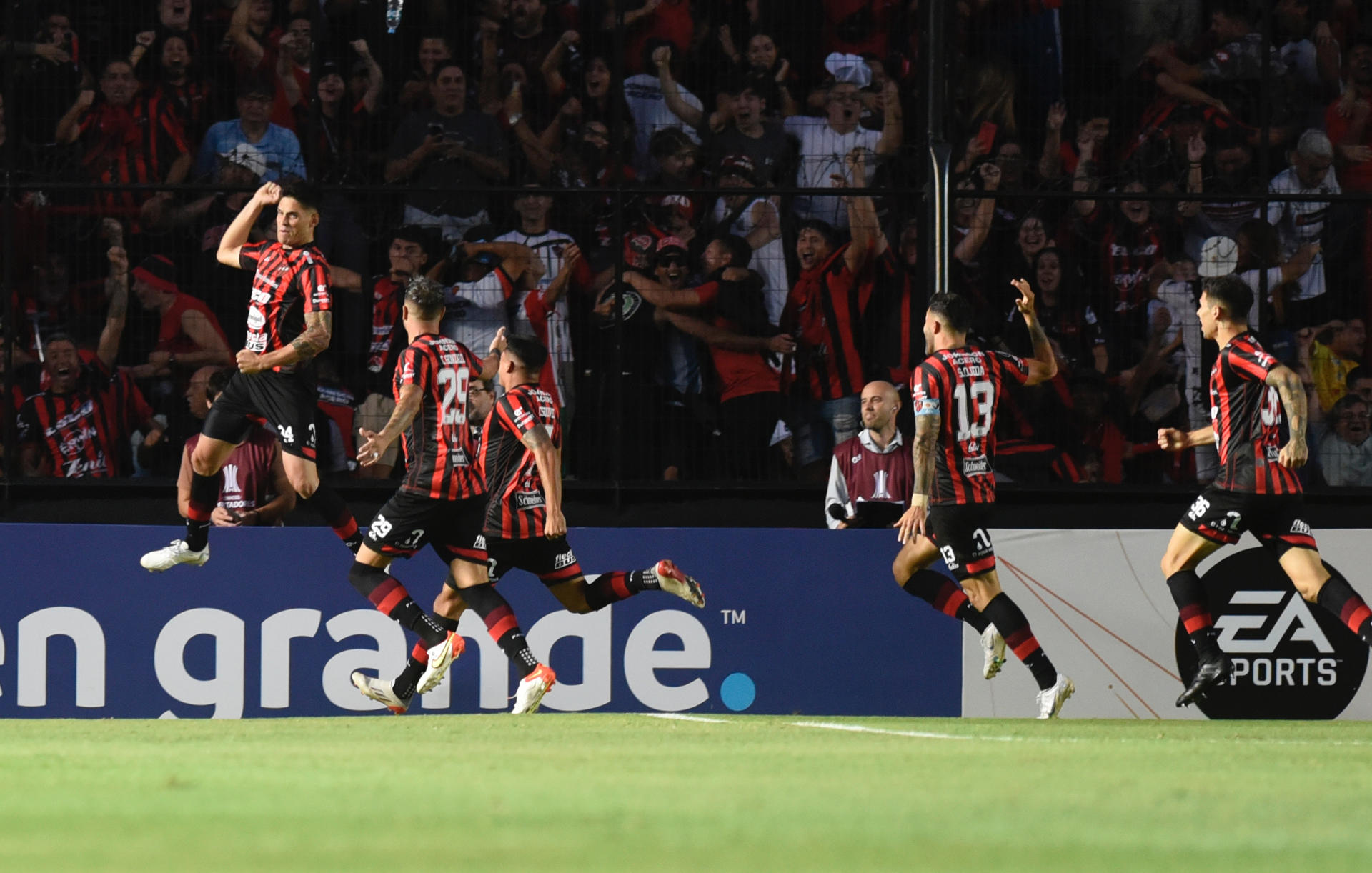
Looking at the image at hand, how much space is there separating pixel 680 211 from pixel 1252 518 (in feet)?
15.6

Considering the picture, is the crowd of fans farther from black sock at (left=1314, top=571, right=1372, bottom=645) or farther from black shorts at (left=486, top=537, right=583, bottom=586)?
black sock at (left=1314, top=571, right=1372, bottom=645)

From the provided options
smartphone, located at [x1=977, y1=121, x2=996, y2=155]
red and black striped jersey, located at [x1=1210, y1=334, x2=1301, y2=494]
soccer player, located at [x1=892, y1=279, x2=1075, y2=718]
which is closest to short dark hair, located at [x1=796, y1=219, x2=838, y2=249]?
smartphone, located at [x1=977, y1=121, x2=996, y2=155]

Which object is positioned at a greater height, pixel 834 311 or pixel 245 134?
pixel 245 134

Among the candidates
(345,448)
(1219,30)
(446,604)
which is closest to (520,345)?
(446,604)

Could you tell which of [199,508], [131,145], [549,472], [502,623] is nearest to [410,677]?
[502,623]

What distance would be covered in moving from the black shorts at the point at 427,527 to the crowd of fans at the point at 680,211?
2.48 meters

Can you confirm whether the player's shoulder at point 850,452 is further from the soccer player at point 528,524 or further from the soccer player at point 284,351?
the soccer player at point 284,351

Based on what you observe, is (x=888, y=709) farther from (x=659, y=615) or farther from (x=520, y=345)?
(x=520, y=345)

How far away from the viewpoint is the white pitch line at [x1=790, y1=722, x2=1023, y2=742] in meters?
7.03

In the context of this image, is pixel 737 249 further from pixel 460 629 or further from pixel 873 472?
pixel 460 629

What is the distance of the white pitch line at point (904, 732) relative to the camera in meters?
7.03

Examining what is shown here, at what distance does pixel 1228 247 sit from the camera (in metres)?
12.3

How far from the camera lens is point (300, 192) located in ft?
29.9

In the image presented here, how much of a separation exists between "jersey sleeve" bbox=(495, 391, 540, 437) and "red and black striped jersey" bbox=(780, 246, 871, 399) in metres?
3.16
